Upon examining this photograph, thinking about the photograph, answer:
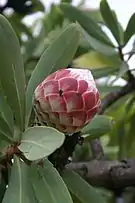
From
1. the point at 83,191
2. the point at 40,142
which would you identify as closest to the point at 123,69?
the point at 83,191

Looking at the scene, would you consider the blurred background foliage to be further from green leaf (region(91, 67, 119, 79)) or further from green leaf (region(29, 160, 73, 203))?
green leaf (region(29, 160, 73, 203))

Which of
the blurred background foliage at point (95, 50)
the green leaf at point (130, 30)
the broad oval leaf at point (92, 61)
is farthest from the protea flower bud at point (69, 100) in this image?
the broad oval leaf at point (92, 61)

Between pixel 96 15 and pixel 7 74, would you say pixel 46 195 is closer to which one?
pixel 7 74

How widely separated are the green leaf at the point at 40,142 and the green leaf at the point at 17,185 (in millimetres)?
31

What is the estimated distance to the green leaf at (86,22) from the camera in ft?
3.25

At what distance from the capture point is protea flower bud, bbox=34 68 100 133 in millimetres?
584

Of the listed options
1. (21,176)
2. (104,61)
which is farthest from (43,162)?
(104,61)

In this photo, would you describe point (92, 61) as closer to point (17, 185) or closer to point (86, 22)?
point (86, 22)

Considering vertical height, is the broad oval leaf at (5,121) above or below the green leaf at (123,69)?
above

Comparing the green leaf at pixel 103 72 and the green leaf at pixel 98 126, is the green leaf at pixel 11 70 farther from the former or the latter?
the green leaf at pixel 103 72

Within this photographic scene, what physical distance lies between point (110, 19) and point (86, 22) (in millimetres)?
47

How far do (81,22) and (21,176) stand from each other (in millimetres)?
447

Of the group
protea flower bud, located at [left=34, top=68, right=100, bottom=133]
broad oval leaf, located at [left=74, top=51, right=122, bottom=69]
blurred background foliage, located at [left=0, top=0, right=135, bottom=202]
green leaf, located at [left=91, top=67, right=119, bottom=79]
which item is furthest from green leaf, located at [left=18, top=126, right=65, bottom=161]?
broad oval leaf, located at [left=74, top=51, right=122, bottom=69]

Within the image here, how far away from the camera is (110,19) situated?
3.20 feet
